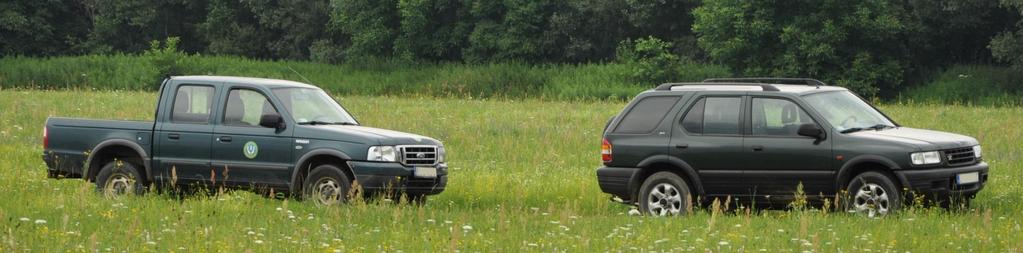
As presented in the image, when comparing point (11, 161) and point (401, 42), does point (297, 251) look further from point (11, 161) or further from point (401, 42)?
point (401, 42)

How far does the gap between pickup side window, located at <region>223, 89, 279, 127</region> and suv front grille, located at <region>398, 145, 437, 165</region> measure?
4.60ft

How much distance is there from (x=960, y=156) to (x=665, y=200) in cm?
278

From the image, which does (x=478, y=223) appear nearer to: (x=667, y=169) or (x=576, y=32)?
(x=667, y=169)

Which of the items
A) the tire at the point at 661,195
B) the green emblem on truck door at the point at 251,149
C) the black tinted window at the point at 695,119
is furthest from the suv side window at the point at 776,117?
the green emblem on truck door at the point at 251,149

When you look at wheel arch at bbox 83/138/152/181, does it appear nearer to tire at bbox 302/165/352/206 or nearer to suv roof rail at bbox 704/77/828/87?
tire at bbox 302/165/352/206

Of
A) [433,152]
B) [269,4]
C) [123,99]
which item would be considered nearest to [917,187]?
[433,152]

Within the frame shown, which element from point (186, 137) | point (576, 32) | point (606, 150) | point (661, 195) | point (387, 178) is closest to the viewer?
point (661, 195)

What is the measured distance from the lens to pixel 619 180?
15.3 m

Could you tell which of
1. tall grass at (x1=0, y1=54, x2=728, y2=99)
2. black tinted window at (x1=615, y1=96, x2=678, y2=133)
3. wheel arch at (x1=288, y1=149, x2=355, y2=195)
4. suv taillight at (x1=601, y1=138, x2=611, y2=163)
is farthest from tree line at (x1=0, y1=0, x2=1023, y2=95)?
wheel arch at (x1=288, y1=149, x2=355, y2=195)

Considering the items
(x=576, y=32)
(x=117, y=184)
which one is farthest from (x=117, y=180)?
(x=576, y=32)

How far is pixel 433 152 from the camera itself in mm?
16047

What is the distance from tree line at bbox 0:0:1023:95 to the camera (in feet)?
172

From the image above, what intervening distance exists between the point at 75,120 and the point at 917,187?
337 inches

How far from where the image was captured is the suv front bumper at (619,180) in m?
15.3
